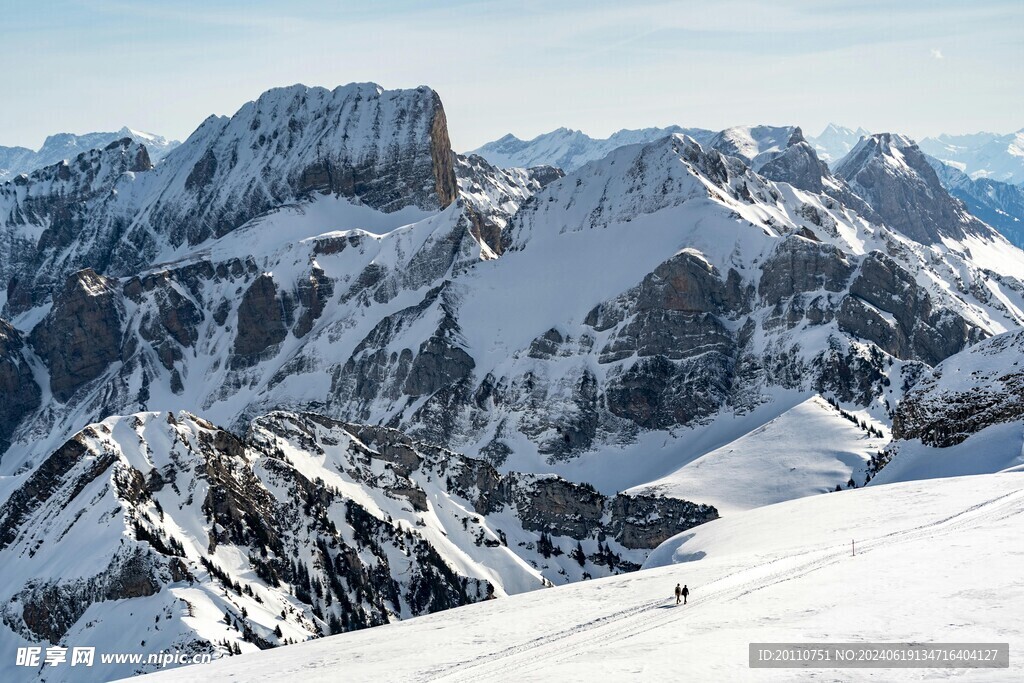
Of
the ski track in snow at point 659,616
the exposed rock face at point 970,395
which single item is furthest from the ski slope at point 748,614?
the exposed rock face at point 970,395

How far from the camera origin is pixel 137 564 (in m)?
163

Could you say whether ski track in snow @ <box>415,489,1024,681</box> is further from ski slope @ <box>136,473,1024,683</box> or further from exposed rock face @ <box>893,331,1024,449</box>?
exposed rock face @ <box>893,331,1024,449</box>

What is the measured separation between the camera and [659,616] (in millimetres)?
81625

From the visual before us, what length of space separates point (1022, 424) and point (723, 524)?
3447 centimetres

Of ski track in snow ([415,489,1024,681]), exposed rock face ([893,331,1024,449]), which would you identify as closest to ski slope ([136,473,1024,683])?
ski track in snow ([415,489,1024,681])

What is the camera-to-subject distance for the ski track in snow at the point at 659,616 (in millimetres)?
74688

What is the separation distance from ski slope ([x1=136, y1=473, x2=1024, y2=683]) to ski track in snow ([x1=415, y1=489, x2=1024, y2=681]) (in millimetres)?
175

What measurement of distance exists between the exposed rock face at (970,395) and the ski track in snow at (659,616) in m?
46.9

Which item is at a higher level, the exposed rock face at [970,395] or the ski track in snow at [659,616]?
the ski track in snow at [659,616]

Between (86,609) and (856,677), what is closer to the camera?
(856,677)

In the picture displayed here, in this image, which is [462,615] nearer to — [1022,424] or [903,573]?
[903,573]

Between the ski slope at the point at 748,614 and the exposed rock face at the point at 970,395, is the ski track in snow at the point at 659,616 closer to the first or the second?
the ski slope at the point at 748,614

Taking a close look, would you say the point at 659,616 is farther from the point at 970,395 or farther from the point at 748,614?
the point at 970,395

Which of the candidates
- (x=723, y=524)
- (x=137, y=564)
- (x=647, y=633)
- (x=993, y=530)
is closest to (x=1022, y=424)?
(x=723, y=524)
